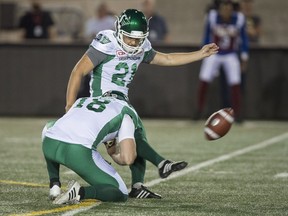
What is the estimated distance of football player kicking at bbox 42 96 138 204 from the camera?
6.53m

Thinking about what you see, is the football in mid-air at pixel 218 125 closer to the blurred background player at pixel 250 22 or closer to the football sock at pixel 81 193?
the football sock at pixel 81 193

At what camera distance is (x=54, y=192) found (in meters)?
6.74

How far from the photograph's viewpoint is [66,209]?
634 cm

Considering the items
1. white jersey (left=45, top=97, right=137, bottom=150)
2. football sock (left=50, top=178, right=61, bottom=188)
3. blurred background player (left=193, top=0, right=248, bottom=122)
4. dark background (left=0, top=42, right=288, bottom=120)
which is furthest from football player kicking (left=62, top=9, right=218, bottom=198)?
dark background (left=0, top=42, right=288, bottom=120)

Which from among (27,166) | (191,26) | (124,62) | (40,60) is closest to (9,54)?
(40,60)

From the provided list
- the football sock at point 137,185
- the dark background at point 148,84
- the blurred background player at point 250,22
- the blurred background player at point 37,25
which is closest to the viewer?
the football sock at point 137,185

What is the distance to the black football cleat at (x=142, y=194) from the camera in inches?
275

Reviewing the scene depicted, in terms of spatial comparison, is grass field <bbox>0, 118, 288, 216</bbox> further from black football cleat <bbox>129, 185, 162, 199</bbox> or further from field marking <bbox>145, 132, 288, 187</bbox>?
black football cleat <bbox>129, 185, 162, 199</bbox>

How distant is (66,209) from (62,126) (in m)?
0.61

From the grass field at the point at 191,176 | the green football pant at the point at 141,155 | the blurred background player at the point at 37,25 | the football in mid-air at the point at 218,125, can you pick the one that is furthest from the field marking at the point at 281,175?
the blurred background player at the point at 37,25

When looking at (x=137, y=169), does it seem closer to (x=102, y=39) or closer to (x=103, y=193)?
(x=103, y=193)

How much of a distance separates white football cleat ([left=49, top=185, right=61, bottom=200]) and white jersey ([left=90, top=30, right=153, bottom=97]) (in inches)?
31.4

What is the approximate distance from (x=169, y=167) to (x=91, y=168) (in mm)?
552

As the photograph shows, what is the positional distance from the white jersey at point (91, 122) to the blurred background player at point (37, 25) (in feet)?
29.4
